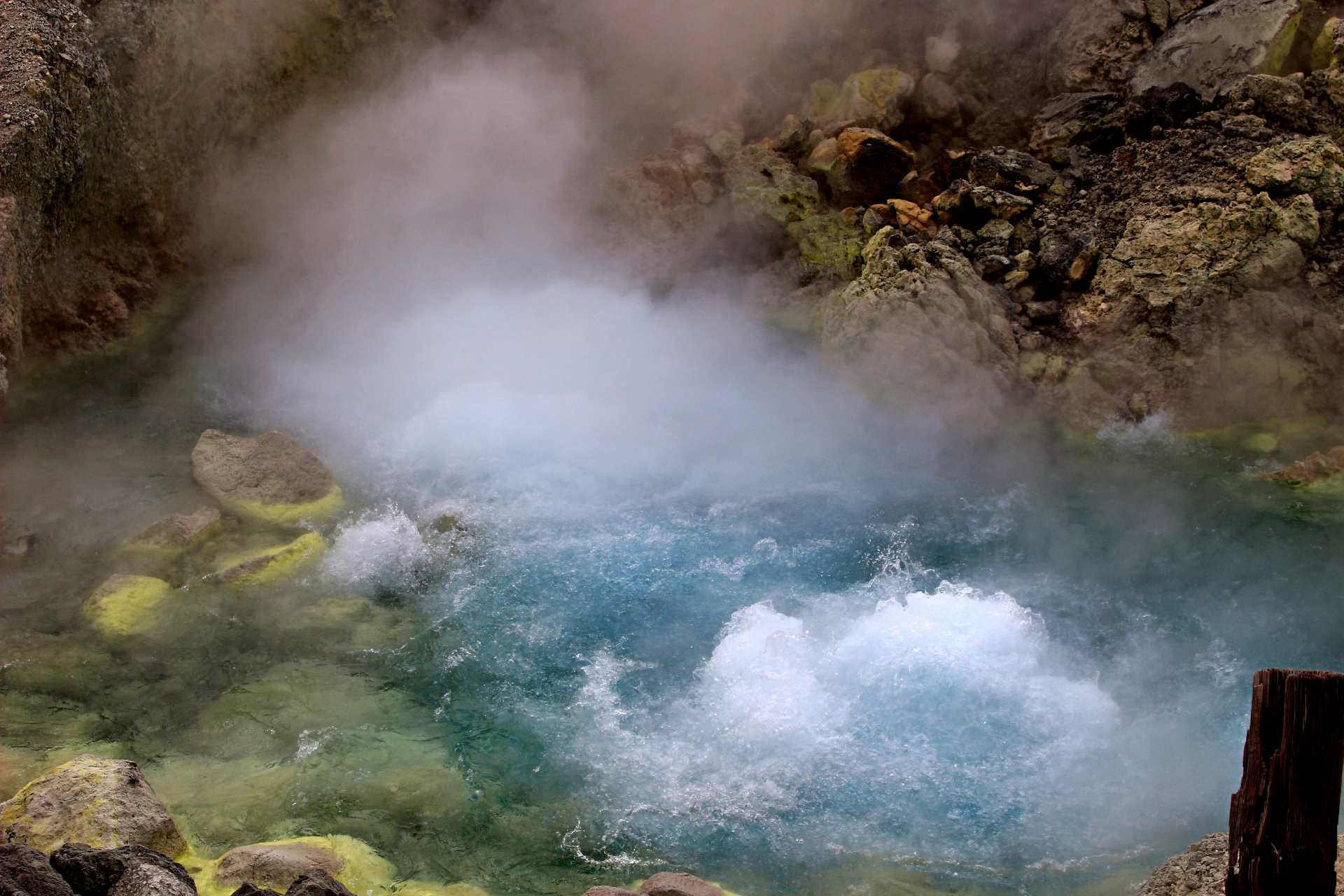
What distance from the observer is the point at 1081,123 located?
8102 mm

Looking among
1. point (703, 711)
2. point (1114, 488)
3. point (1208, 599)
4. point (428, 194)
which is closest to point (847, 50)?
Answer: point (428, 194)

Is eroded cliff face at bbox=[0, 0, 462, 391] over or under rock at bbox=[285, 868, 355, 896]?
over

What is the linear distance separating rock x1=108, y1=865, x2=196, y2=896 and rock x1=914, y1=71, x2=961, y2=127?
8.85m

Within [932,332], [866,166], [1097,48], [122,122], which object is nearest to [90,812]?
[122,122]

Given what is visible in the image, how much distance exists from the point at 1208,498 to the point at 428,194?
785cm

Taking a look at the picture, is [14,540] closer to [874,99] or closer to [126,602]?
[126,602]

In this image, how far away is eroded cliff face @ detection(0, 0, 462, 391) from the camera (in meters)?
6.20

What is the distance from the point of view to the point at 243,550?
577 centimetres

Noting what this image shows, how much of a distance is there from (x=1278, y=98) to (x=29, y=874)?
28.7 ft

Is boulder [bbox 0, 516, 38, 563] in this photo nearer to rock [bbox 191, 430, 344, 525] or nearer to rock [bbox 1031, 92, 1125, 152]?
rock [bbox 191, 430, 344, 525]

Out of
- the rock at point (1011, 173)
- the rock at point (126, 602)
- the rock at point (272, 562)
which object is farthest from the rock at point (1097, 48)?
the rock at point (126, 602)

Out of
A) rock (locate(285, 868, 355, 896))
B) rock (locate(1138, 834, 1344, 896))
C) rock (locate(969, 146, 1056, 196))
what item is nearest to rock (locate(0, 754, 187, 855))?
rock (locate(285, 868, 355, 896))

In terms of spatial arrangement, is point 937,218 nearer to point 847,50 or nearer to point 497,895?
point 847,50

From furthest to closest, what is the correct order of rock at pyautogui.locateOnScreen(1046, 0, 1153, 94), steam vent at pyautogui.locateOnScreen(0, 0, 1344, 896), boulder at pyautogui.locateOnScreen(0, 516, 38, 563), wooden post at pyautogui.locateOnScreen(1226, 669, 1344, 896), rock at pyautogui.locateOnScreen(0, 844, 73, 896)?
1. rock at pyautogui.locateOnScreen(1046, 0, 1153, 94)
2. boulder at pyautogui.locateOnScreen(0, 516, 38, 563)
3. steam vent at pyautogui.locateOnScreen(0, 0, 1344, 896)
4. rock at pyautogui.locateOnScreen(0, 844, 73, 896)
5. wooden post at pyautogui.locateOnScreen(1226, 669, 1344, 896)
